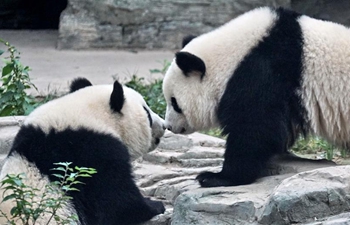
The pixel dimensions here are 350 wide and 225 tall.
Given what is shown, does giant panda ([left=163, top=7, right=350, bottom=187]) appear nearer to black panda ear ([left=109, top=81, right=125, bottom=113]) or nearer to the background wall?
black panda ear ([left=109, top=81, right=125, bottom=113])

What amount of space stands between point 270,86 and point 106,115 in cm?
113

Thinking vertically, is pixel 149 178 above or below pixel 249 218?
below

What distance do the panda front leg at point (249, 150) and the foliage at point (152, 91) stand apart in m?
3.04

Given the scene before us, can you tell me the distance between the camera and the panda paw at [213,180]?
5.01 meters

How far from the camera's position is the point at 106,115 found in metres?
5.05

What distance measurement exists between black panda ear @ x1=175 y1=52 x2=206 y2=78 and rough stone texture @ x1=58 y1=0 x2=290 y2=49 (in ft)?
19.9

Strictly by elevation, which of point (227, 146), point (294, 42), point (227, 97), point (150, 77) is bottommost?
→ point (150, 77)

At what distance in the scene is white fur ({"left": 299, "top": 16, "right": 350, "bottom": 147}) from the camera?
503 centimetres

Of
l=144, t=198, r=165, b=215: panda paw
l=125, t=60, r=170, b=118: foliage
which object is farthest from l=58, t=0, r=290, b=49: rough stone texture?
l=144, t=198, r=165, b=215: panda paw

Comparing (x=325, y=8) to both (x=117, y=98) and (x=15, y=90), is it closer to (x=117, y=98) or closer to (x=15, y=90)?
(x=15, y=90)

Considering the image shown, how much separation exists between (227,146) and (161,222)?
680 mm

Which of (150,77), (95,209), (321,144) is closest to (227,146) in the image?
(95,209)

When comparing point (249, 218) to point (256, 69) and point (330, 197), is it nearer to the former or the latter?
point (330, 197)

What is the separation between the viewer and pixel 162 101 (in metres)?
8.29
